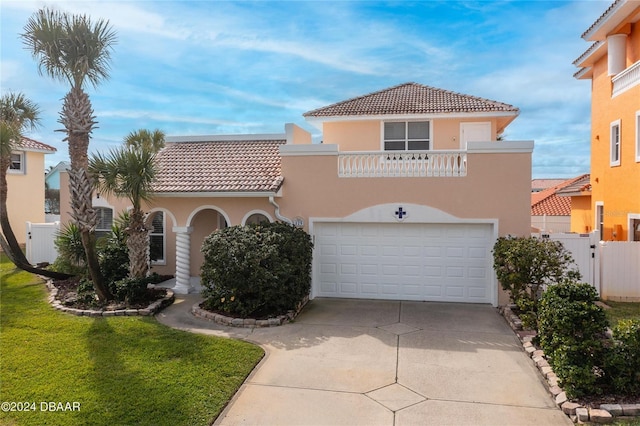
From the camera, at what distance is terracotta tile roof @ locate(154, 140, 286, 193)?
13.7m

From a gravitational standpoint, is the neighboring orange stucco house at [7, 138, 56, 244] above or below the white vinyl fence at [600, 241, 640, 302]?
above

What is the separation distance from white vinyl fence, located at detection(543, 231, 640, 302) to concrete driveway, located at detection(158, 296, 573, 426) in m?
3.88

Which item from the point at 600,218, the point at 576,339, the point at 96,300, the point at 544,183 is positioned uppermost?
the point at 544,183

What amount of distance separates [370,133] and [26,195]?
2145 centimetres

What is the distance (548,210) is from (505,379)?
81.8 feet

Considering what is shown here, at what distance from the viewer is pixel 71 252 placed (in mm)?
14562

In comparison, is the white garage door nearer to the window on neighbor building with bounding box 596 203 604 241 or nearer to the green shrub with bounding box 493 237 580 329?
the green shrub with bounding box 493 237 580 329

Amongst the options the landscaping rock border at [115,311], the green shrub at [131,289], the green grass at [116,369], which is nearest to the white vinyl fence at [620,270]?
the green grass at [116,369]

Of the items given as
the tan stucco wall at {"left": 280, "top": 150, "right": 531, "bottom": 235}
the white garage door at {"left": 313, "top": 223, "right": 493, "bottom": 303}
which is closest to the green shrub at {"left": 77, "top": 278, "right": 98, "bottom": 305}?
the tan stucco wall at {"left": 280, "top": 150, "right": 531, "bottom": 235}

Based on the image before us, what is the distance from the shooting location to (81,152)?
37.1ft

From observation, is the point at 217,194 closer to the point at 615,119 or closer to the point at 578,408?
the point at 578,408

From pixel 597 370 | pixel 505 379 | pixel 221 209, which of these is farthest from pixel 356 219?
pixel 597 370

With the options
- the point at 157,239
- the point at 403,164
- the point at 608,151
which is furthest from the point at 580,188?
the point at 157,239

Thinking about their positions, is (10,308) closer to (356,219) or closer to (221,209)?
(221,209)
